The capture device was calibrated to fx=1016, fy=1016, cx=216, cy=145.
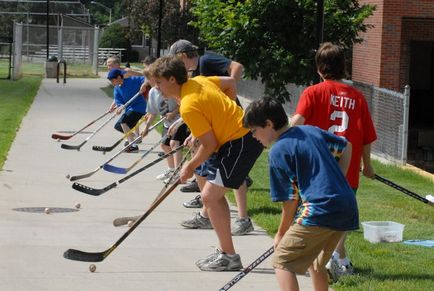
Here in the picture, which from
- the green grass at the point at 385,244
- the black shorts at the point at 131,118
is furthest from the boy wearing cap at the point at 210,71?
the black shorts at the point at 131,118

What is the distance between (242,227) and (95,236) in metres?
1.37

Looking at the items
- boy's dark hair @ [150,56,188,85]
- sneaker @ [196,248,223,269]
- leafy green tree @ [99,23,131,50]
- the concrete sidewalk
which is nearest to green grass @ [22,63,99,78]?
leafy green tree @ [99,23,131,50]

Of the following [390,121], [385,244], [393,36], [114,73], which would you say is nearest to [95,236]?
[385,244]

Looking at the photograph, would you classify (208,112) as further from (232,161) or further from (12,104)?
(12,104)

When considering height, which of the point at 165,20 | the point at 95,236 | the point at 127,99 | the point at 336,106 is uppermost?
the point at 165,20

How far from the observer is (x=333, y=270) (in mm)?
7531

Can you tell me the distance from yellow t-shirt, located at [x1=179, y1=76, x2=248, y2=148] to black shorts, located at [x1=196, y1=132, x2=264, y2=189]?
7 cm

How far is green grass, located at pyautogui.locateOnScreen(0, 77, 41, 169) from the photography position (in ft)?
58.4

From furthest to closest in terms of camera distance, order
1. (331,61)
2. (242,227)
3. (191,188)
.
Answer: (191,188)
(242,227)
(331,61)

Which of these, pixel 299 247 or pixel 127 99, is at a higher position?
pixel 127 99

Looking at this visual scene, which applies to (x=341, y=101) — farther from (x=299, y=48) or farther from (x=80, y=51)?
(x=80, y=51)

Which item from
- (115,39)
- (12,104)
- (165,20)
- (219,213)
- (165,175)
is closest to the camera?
(219,213)

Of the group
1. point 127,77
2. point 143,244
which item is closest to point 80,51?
point 127,77

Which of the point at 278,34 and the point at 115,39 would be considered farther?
the point at 115,39
